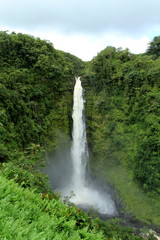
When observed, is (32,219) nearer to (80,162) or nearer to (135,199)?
(135,199)

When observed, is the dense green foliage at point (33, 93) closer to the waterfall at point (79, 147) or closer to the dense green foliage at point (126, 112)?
the waterfall at point (79, 147)

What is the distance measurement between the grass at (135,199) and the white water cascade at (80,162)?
5.82 ft

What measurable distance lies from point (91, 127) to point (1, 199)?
15487mm

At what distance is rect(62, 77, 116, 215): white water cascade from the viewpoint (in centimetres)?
1458

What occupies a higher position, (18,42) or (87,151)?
(18,42)

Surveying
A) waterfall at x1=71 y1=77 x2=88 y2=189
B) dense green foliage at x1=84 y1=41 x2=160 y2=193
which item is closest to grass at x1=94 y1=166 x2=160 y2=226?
dense green foliage at x1=84 y1=41 x2=160 y2=193

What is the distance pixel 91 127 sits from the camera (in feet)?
59.2

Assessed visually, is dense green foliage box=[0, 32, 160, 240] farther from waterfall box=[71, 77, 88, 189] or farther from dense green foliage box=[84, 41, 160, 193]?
waterfall box=[71, 77, 88, 189]

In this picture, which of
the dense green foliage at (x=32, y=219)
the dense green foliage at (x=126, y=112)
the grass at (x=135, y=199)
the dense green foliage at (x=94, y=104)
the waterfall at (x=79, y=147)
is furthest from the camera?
the waterfall at (x=79, y=147)

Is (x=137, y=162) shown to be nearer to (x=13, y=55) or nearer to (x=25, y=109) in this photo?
(x=25, y=109)

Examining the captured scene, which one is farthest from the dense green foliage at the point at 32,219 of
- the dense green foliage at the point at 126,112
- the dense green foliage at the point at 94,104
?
the dense green foliage at the point at 126,112

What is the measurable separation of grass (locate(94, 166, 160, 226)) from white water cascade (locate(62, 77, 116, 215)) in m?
1.77

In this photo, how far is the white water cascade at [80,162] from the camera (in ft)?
47.8

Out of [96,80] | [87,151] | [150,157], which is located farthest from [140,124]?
[96,80]
